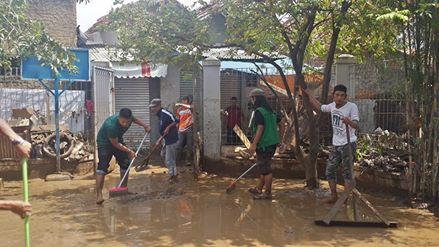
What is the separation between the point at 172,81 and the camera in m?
13.7

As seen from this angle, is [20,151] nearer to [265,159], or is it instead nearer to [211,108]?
[265,159]

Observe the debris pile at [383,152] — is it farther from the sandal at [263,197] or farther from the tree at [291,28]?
the sandal at [263,197]

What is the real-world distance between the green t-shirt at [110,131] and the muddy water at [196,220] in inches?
36.8

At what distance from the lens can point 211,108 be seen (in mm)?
9758

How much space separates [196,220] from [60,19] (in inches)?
445

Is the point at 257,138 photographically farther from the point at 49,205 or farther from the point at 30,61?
the point at 30,61

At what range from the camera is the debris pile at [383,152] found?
7795 millimetres

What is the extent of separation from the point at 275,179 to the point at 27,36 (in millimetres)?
5212

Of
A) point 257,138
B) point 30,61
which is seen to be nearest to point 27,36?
point 30,61

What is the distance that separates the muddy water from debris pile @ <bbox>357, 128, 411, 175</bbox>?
579 millimetres

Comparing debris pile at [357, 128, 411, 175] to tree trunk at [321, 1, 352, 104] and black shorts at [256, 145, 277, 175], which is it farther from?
black shorts at [256, 145, 277, 175]

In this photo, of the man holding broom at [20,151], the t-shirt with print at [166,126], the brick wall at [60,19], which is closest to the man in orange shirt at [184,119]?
the t-shirt with print at [166,126]

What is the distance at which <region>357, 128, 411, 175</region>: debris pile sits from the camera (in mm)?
7795

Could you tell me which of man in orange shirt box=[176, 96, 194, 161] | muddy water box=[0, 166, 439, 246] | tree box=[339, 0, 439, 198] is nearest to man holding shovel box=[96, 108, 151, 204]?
muddy water box=[0, 166, 439, 246]
